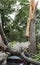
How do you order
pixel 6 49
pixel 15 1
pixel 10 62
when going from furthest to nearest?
pixel 15 1 → pixel 10 62 → pixel 6 49

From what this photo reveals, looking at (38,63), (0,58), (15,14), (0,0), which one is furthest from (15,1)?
(38,63)

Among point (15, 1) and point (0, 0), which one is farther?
point (15, 1)

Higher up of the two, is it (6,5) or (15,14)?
(6,5)

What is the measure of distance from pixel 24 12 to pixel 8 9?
49 cm

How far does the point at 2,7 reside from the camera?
5.82m

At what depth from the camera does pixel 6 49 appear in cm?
133

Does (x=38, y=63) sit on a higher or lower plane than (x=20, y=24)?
higher

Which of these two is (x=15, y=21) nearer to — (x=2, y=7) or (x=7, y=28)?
(x=7, y=28)

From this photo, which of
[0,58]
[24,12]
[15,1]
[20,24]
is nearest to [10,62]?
[0,58]

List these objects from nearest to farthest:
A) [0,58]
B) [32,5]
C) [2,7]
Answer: [32,5] → [0,58] → [2,7]

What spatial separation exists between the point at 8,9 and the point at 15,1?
2.05ft

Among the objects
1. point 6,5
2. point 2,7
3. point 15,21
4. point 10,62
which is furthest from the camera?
point 15,21

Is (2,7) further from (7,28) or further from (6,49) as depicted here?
(6,49)

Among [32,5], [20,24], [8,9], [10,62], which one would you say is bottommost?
[20,24]
